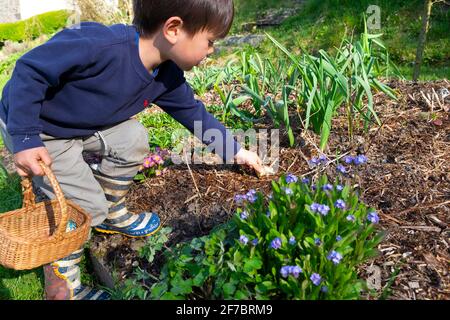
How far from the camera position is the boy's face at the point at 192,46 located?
75.4 inches

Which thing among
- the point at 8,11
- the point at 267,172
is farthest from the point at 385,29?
the point at 8,11

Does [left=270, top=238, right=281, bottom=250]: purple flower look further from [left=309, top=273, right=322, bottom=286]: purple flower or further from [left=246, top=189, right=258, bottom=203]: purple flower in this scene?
[left=246, top=189, right=258, bottom=203]: purple flower

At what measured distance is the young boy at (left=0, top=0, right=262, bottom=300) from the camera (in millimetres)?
1783

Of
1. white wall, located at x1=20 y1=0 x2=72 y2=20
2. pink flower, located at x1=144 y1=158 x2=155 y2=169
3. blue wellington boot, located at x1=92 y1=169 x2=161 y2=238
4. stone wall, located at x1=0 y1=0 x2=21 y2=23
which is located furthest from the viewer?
white wall, located at x1=20 y1=0 x2=72 y2=20

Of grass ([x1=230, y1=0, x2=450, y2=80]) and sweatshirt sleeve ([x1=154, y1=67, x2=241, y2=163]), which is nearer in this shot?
sweatshirt sleeve ([x1=154, y1=67, x2=241, y2=163])

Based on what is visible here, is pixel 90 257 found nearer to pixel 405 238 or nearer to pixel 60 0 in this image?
pixel 405 238

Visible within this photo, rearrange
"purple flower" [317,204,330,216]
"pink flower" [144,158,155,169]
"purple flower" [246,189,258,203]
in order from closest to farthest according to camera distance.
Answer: "purple flower" [317,204,330,216] → "purple flower" [246,189,258,203] → "pink flower" [144,158,155,169]

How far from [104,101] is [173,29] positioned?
462mm

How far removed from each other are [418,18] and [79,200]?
6.54 meters

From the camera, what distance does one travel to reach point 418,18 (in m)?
6.96

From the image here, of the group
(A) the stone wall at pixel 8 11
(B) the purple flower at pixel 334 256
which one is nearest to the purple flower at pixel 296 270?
(B) the purple flower at pixel 334 256

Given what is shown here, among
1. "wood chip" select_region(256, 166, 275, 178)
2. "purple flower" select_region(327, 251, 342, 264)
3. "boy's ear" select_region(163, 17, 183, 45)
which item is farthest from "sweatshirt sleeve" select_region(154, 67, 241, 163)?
"purple flower" select_region(327, 251, 342, 264)

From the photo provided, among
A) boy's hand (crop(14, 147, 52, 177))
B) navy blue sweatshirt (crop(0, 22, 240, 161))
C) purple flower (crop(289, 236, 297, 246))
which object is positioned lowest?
purple flower (crop(289, 236, 297, 246))
